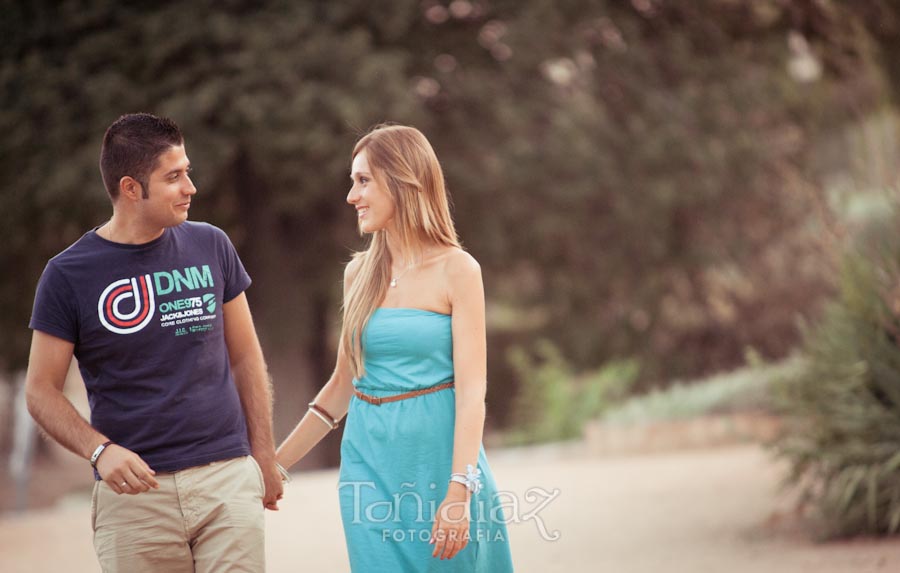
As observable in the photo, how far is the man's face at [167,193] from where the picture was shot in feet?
11.9

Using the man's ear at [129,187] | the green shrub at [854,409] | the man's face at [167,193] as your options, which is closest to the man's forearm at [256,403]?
the man's face at [167,193]

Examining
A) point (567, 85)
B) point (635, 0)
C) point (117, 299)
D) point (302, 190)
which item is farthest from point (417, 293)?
point (635, 0)

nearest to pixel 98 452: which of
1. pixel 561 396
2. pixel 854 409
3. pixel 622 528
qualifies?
pixel 854 409

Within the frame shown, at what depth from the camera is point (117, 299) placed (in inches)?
141

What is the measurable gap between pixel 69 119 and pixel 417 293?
1139 centimetres

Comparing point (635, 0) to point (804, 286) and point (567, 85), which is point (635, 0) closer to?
point (567, 85)

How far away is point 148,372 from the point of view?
361 centimetres

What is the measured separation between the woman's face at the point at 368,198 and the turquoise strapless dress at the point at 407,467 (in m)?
0.28

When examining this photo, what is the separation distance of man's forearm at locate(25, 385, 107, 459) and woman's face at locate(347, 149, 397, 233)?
1015mm

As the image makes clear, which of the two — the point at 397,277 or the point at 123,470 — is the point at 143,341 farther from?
the point at 397,277

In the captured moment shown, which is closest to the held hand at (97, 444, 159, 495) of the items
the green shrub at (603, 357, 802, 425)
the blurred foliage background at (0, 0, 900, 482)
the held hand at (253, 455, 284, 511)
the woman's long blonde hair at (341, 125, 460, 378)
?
the held hand at (253, 455, 284, 511)

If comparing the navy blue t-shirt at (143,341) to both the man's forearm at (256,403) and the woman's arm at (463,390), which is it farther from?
the woman's arm at (463,390)

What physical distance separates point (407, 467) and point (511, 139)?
1169 cm

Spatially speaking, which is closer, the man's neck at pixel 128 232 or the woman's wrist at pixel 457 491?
the woman's wrist at pixel 457 491
